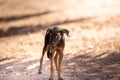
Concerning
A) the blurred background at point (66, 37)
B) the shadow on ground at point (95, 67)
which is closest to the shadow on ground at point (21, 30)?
the blurred background at point (66, 37)

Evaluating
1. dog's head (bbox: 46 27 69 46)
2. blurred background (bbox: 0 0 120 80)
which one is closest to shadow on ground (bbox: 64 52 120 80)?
blurred background (bbox: 0 0 120 80)

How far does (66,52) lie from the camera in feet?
48.1

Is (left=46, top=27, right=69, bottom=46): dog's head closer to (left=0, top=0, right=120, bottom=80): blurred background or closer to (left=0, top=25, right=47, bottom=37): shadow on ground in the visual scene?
(left=0, top=0, right=120, bottom=80): blurred background

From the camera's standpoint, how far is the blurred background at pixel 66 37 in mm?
11978

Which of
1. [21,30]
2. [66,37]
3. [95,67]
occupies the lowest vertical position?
[21,30]

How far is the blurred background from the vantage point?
1198 cm

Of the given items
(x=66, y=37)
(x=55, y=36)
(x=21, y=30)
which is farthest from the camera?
(x=21, y=30)

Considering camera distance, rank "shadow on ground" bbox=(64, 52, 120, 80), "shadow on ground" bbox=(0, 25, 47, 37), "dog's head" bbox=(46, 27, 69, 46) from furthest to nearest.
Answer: "shadow on ground" bbox=(0, 25, 47, 37), "shadow on ground" bbox=(64, 52, 120, 80), "dog's head" bbox=(46, 27, 69, 46)

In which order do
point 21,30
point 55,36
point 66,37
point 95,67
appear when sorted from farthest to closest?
point 21,30 < point 66,37 < point 95,67 < point 55,36

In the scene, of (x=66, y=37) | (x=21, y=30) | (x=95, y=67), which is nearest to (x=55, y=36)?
(x=95, y=67)

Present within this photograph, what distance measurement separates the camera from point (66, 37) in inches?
709

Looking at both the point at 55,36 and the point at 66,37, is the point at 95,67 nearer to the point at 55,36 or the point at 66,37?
the point at 55,36

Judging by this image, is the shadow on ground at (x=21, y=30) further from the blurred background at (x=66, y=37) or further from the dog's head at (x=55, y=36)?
the dog's head at (x=55, y=36)

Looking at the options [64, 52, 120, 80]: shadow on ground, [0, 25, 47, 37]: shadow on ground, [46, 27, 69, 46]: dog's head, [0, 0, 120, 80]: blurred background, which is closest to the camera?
[46, 27, 69, 46]: dog's head
